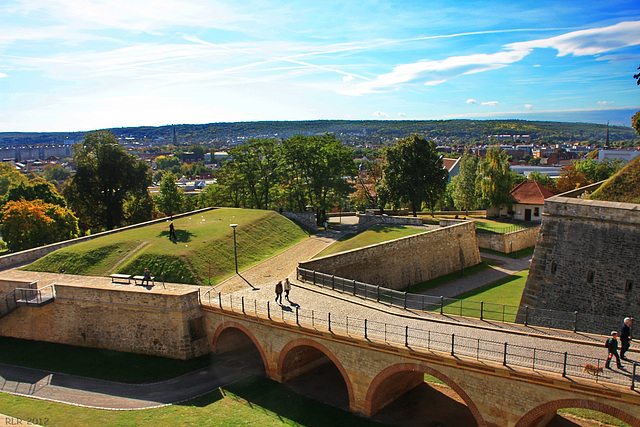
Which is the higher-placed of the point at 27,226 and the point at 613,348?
the point at 613,348

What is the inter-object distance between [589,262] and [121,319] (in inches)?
852

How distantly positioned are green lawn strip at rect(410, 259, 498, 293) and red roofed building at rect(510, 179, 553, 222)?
472 inches

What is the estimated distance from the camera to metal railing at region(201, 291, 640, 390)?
13.0 metres

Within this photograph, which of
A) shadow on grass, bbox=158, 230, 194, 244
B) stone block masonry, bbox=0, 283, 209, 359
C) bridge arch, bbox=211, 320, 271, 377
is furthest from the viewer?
shadow on grass, bbox=158, 230, 194, 244

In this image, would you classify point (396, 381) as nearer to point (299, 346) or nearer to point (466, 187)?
point (299, 346)

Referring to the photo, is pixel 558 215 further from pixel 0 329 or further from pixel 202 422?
pixel 0 329

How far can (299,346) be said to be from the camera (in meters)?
19.5

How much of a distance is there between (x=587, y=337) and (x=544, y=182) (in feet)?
164

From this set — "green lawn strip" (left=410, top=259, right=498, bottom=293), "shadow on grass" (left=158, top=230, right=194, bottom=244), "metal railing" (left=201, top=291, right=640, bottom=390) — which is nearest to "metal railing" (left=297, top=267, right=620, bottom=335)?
"metal railing" (left=201, top=291, right=640, bottom=390)

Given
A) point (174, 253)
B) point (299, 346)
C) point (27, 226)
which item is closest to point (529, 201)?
point (299, 346)

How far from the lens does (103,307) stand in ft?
75.8

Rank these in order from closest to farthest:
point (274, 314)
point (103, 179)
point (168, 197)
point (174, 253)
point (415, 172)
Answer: point (274, 314) → point (174, 253) → point (168, 197) → point (103, 179) → point (415, 172)

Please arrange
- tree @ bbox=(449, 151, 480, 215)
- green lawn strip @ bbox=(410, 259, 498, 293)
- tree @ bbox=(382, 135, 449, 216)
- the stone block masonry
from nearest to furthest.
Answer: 1. the stone block masonry
2. green lawn strip @ bbox=(410, 259, 498, 293)
3. tree @ bbox=(382, 135, 449, 216)
4. tree @ bbox=(449, 151, 480, 215)

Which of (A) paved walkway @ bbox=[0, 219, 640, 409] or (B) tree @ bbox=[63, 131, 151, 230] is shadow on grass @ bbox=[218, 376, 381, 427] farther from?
(B) tree @ bbox=[63, 131, 151, 230]
